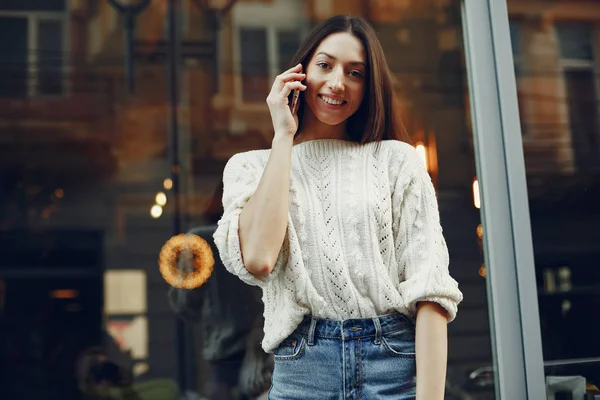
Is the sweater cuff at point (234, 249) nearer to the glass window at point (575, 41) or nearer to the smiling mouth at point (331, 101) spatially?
the smiling mouth at point (331, 101)

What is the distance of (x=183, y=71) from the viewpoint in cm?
437

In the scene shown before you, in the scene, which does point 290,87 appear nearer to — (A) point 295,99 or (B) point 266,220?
(A) point 295,99

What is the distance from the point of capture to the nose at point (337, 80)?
1367 millimetres

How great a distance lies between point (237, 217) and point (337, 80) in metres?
0.31

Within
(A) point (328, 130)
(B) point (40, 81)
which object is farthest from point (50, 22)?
(A) point (328, 130)

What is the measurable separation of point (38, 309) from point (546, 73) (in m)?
2.83

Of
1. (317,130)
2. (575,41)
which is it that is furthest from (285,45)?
(317,130)

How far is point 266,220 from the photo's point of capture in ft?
4.09

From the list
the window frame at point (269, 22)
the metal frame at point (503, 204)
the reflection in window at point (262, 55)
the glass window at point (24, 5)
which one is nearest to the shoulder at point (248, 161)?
the metal frame at point (503, 204)

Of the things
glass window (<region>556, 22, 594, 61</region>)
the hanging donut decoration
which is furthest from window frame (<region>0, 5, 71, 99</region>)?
glass window (<region>556, 22, 594, 61</region>)

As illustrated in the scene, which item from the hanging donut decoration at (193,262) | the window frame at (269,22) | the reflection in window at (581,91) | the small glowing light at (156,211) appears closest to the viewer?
the reflection in window at (581,91)

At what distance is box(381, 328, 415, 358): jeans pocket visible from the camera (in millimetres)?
1261

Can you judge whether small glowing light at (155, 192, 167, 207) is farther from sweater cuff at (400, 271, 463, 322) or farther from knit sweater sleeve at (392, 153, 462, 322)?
sweater cuff at (400, 271, 463, 322)

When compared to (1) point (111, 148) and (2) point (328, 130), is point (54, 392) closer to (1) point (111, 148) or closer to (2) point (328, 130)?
(1) point (111, 148)
